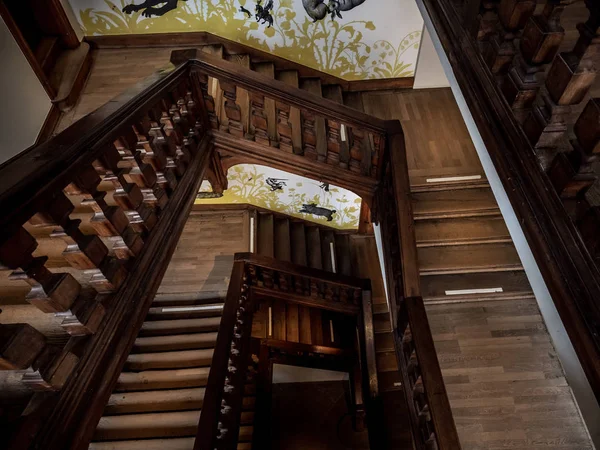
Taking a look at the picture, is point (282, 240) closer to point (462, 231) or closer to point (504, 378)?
point (462, 231)

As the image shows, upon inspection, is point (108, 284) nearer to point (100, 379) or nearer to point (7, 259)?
point (100, 379)

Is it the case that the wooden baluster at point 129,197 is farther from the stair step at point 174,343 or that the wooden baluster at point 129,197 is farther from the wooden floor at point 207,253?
the wooden floor at point 207,253

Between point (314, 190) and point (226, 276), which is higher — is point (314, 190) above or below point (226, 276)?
above

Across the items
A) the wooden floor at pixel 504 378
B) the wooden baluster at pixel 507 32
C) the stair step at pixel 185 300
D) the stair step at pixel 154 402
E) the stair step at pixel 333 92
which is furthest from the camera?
the stair step at pixel 185 300

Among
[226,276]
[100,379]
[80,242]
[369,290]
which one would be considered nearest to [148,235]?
[80,242]

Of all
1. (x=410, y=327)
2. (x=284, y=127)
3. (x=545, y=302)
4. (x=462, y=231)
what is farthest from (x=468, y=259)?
(x=284, y=127)

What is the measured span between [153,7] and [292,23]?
128 centimetres

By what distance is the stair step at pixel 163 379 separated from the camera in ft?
10.3

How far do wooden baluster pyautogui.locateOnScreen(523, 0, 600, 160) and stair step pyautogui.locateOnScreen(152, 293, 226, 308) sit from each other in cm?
337

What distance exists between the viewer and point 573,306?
3.43 ft

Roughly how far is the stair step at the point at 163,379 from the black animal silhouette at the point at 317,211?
2279 mm

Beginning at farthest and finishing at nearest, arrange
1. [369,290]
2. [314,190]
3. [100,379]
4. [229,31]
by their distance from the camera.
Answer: [314,190] < [369,290] < [229,31] < [100,379]

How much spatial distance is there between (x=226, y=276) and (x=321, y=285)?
1.05 m

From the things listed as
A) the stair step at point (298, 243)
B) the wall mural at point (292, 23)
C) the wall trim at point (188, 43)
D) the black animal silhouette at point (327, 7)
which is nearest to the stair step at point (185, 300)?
the stair step at point (298, 243)
